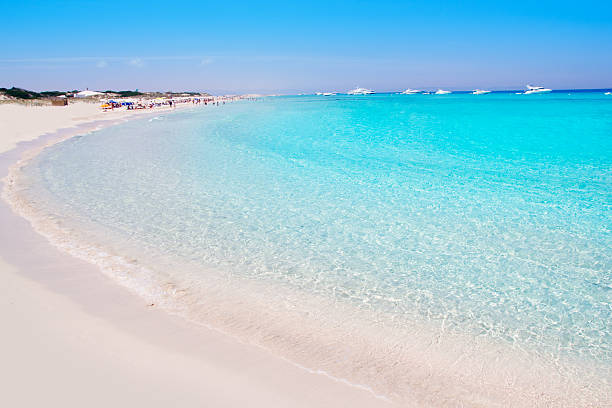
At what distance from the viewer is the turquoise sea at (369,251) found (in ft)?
16.6

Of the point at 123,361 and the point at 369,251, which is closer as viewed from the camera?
the point at 123,361

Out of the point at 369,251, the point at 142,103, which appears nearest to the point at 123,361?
the point at 369,251

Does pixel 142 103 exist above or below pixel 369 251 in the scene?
above

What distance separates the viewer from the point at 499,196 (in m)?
11.7

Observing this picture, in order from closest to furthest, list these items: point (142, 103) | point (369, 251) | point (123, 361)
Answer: point (123, 361) < point (369, 251) < point (142, 103)

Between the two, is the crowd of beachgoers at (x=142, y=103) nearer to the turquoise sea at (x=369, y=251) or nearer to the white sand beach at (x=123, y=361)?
the turquoise sea at (x=369, y=251)

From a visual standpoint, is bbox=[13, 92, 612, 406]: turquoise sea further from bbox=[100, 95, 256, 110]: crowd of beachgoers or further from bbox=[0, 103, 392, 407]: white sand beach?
bbox=[100, 95, 256, 110]: crowd of beachgoers

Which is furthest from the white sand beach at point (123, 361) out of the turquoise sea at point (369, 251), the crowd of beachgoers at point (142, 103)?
the crowd of beachgoers at point (142, 103)

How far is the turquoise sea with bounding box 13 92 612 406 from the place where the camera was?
5070mm

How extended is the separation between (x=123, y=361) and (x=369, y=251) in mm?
4758

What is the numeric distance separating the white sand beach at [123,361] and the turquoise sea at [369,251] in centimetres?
34

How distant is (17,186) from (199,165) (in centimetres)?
632

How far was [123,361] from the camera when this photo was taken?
4.34 metres

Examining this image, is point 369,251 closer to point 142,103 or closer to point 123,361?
point 123,361
